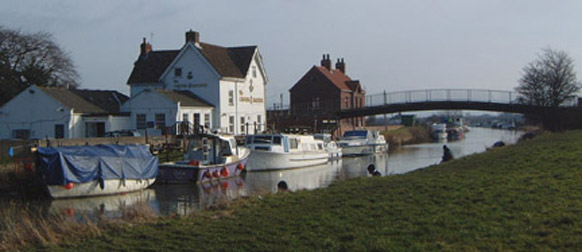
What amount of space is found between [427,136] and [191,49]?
48842 mm

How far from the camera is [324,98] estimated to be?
77.6 metres

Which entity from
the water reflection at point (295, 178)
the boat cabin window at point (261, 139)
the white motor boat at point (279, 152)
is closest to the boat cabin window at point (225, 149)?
the water reflection at point (295, 178)

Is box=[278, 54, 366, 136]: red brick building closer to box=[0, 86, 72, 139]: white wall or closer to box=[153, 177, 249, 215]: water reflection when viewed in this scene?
box=[0, 86, 72, 139]: white wall

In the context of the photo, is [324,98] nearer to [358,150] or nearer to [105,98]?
[358,150]

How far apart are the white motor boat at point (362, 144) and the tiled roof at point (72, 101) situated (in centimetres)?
2192

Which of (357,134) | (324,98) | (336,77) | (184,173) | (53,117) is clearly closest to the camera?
(184,173)

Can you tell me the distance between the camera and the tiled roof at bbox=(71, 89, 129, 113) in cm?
4709

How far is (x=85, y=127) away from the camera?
44031 millimetres

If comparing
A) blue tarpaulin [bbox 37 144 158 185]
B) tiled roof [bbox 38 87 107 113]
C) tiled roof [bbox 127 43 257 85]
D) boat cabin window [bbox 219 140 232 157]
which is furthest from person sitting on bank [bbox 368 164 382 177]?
tiled roof [bbox 38 87 107 113]

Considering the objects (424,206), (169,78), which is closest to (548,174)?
(424,206)

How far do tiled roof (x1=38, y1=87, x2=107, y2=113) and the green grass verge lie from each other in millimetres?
30317

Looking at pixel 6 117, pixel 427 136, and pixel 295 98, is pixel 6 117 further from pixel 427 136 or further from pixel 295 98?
pixel 427 136

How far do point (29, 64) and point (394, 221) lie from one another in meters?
57.2

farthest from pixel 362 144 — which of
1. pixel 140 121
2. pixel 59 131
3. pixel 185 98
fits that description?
pixel 59 131
